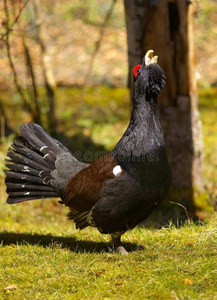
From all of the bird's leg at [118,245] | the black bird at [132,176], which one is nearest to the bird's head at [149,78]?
the black bird at [132,176]

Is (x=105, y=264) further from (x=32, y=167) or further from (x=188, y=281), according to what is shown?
(x=32, y=167)

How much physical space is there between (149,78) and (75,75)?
29.5 ft

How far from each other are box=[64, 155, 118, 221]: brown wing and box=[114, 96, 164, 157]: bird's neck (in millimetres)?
201

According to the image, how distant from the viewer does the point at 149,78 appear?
4.59 m

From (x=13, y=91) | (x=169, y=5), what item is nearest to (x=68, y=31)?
(x=13, y=91)

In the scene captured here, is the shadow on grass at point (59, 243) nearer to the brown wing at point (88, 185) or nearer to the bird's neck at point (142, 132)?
the brown wing at point (88, 185)

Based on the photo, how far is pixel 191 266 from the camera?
4188 millimetres

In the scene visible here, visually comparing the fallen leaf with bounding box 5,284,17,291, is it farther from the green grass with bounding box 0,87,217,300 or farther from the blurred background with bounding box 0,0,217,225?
the blurred background with bounding box 0,0,217,225

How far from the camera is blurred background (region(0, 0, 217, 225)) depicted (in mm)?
9070

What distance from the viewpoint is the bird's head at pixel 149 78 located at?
4562 millimetres

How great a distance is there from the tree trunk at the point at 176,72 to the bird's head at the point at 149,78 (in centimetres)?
208

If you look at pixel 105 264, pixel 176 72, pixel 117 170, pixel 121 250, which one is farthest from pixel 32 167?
pixel 176 72

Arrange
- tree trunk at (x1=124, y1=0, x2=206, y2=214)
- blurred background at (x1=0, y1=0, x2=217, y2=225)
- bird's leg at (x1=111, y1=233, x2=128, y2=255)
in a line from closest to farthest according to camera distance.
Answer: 1. bird's leg at (x1=111, y1=233, x2=128, y2=255)
2. tree trunk at (x1=124, y1=0, x2=206, y2=214)
3. blurred background at (x1=0, y1=0, x2=217, y2=225)

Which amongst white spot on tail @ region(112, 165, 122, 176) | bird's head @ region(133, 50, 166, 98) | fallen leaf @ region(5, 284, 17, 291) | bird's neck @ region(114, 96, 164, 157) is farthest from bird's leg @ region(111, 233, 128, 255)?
bird's head @ region(133, 50, 166, 98)
